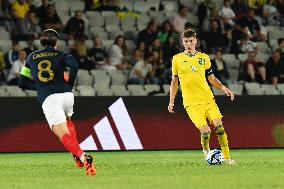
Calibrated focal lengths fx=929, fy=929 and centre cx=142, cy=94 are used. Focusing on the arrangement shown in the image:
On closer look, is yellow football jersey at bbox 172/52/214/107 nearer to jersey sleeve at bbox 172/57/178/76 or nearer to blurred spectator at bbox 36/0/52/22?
jersey sleeve at bbox 172/57/178/76

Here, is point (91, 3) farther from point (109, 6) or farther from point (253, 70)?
point (253, 70)


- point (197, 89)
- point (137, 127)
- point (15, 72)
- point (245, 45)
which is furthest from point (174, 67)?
point (245, 45)

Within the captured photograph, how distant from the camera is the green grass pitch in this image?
1063 cm

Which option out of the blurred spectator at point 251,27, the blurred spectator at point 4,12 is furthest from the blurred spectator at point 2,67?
the blurred spectator at point 251,27

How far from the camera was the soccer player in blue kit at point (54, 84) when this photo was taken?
482 inches

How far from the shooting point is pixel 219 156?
45.6 ft

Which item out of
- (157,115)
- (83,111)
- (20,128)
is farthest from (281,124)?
(20,128)

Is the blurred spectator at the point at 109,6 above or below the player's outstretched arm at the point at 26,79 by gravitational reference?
below

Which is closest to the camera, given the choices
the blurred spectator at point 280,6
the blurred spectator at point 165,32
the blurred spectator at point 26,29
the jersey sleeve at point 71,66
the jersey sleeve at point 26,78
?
the jersey sleeve at point 71,66

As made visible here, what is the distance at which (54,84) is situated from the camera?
12.4 metres

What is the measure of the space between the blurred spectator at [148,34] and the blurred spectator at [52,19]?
201cm

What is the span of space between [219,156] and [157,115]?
18.3 ft

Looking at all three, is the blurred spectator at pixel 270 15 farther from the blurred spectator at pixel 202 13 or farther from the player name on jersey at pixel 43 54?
the player name on jersey at pixel 43 54

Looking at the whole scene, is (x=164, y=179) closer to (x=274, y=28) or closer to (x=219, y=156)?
(x=219, y=156)
